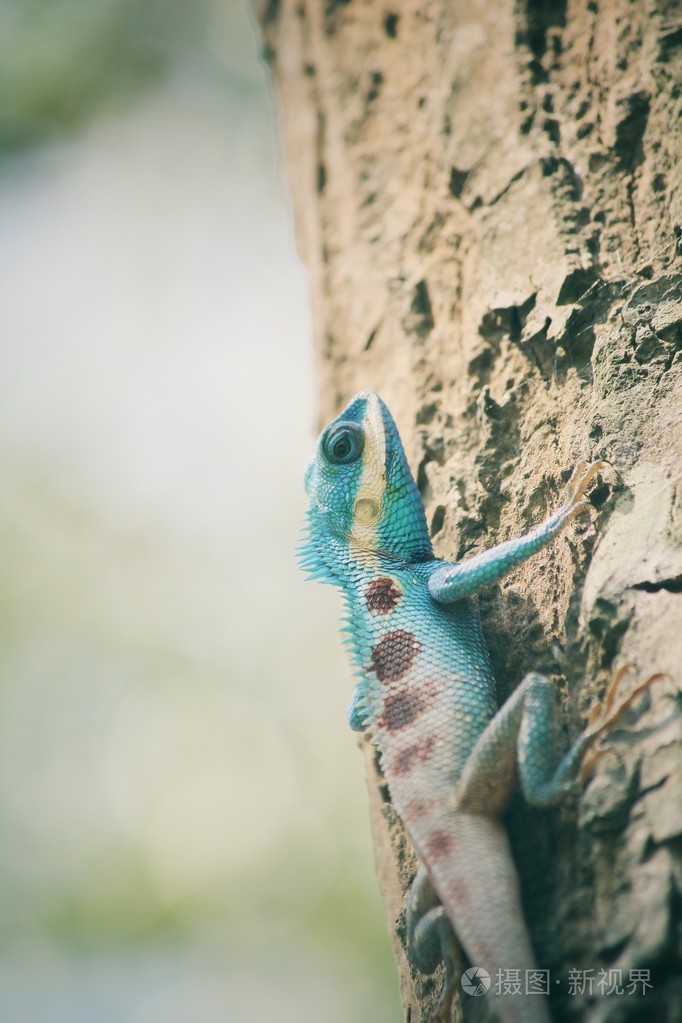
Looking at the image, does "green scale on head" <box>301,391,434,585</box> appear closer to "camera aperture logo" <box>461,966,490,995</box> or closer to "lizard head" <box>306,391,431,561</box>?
"lizard head" <box>306,391,431,561</box>

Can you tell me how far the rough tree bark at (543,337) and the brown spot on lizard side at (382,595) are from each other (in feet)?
1.22

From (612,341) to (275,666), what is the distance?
8.24 metres

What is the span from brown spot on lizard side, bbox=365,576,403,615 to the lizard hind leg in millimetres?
1059

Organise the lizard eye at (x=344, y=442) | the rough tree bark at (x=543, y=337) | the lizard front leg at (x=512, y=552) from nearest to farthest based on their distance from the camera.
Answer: the rough tree bark at (x=543, y=337) < the lizard front leg at (x=512, y=552) < the lizard eye at (x=344, y=442)

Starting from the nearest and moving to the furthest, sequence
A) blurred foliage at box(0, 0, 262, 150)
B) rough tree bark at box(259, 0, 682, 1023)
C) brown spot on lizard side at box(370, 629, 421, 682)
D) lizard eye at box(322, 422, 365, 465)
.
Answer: rough tree bark at box(259, 0, 682, 1023), brown spot on lizard side at box(370, 629, 421, 682), lizard eye at box(322, 422, 365, 465), blurred foliage at box(0, 0, 262, 150)

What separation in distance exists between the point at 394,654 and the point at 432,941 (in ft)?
3.46

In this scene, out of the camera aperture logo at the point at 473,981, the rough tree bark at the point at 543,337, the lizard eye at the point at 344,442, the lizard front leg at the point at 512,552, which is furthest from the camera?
the lizard eye at the point at 344,442

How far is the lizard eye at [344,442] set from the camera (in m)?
4.18

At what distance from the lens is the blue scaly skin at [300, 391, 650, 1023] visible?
2807 millimetres

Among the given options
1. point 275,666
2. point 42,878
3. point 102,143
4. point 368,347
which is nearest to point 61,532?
point 275,666

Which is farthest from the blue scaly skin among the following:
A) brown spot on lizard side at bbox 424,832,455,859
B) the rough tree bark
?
the rough tree bark

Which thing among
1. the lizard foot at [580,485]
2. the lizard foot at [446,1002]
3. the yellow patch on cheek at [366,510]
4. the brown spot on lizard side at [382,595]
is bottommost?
the lizard foot at [446,1002]

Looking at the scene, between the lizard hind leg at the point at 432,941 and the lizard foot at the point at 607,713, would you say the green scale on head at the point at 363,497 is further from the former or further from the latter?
the lizard hind leg at the point at 432,941

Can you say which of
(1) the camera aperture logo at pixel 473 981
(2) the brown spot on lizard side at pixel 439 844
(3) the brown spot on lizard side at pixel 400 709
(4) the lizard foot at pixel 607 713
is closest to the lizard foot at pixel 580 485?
(4) the lizard foot at pixel 607 713
